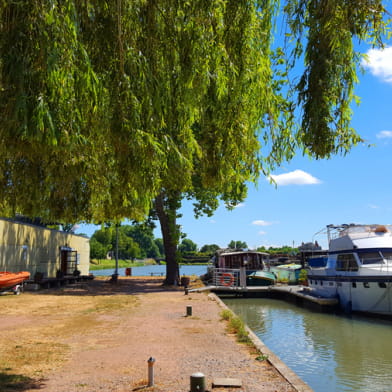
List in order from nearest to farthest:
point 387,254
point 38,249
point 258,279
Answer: point 387,254 → point 38,249 → point 258,279

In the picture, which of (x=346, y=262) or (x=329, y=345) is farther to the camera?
(x=346, y=262)

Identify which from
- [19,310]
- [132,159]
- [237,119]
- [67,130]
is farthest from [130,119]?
[19,310]

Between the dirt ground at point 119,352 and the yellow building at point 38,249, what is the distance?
28.3 feet

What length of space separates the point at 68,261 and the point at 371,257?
84.1ft

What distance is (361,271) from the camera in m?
21.7

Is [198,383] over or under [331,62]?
under

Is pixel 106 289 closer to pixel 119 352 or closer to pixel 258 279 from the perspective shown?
pixel 258 279

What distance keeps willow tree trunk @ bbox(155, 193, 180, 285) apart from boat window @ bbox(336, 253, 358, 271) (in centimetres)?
1258

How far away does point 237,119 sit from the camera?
21.2 feet

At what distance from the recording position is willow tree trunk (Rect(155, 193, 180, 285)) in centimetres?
3238

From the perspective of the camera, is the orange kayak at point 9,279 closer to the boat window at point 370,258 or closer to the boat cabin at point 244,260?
the boat cabin at point 244,260

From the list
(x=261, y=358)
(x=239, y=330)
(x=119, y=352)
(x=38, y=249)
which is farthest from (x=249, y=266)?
(x=261, y=358)

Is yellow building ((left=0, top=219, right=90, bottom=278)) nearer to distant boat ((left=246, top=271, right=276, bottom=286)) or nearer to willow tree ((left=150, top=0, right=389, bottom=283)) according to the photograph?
distant boat ((left=246, top=271, right=276, bottom=286))

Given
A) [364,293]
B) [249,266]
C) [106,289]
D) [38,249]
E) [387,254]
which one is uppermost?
[38,249]
